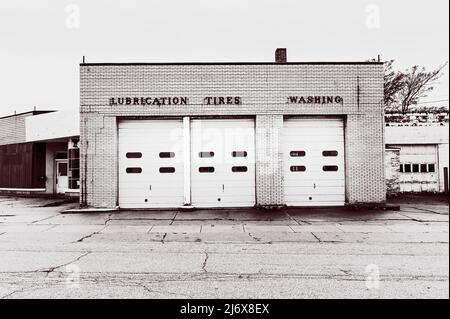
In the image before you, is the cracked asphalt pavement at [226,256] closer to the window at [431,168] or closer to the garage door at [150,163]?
the garage door at [150,163]

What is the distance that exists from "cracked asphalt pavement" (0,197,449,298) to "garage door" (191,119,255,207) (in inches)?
89.3

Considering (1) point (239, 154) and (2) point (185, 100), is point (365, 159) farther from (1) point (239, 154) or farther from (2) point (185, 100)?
(2) point (185, 100)

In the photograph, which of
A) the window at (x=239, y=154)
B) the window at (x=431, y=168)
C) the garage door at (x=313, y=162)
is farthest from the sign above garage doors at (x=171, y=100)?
the window at (x=431, y=168)

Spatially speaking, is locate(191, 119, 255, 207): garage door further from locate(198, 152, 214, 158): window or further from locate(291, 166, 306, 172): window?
locate(291, 166, 306, 172): window

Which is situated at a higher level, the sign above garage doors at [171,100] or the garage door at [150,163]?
the sign above garage doors at [171,100]

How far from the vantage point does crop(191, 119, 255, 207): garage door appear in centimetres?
1548

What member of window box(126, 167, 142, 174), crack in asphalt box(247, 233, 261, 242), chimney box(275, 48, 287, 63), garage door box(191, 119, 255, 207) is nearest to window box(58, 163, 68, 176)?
window box(126, 167, 142, 174)

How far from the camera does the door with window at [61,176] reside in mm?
23797

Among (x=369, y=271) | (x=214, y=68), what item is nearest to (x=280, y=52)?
(x=214, y=68)

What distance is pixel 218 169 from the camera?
1551 centimetres

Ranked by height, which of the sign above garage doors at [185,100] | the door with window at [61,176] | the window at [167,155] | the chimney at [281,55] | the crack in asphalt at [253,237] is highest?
the chimney at [281,55]

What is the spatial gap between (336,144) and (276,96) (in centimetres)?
304

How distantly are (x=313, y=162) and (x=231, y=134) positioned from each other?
3.39 m

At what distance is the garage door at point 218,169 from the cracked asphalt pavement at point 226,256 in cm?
227
